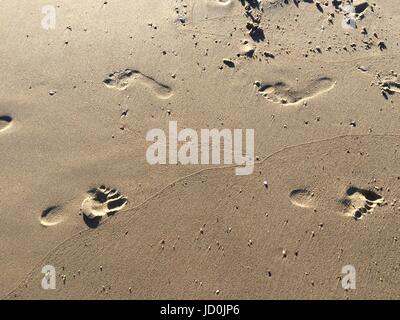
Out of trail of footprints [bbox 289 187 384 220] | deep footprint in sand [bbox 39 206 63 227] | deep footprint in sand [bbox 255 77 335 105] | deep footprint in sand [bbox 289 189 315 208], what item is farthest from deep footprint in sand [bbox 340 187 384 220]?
deep footprint in sand [bbox 39 206 63 227]

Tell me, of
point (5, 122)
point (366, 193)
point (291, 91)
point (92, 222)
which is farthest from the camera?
point (291, 91)

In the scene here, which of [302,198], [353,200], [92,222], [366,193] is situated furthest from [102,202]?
[366,193]

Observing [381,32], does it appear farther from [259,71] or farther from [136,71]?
[136,71]

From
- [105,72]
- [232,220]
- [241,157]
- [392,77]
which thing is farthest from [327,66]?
[105,72]

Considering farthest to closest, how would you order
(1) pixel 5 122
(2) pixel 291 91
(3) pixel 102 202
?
(2) pixel 291 91
(1) pixel 5 122
(3) pixel 102 202

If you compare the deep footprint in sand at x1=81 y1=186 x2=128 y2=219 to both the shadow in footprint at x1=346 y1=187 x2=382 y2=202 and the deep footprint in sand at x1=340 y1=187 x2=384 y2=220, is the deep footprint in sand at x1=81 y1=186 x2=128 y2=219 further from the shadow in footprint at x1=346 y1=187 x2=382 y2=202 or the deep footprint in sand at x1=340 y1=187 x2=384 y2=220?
the shadow in footprint at x1=346 y1=187 x2=382 y2=202

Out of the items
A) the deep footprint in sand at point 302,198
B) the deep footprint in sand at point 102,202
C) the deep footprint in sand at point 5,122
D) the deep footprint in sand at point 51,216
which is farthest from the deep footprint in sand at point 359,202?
the deep footprint in sand at point 5,122

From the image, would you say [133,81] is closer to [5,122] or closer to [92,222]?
[5,122]
